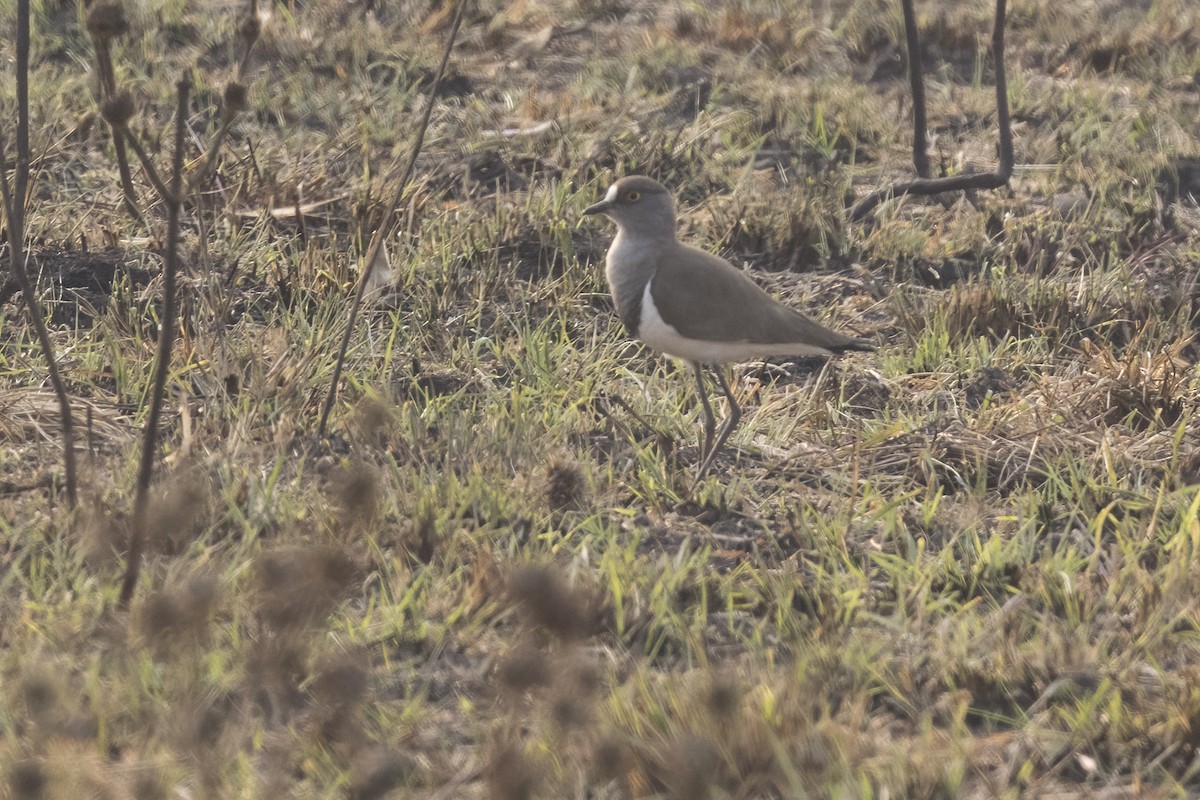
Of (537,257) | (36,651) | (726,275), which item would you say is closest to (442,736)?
(36,651)

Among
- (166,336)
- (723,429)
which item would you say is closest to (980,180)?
(723,429)

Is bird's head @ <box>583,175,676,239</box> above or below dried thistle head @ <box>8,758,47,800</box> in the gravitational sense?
below

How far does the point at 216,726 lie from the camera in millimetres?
2207

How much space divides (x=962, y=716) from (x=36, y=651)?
1.83 metres

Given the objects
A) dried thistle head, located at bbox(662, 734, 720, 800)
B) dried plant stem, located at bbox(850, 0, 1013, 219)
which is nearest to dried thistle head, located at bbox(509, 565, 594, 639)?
dried thistle head, located at bbox(662, 734, 720, 800)

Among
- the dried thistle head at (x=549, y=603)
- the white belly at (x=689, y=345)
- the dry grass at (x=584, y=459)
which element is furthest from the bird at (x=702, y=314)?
the dried thistle head at (x=549, y=603)

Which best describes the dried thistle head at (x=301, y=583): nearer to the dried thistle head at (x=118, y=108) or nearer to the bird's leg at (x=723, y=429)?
Answer: the dried thistle head at (x=118, y=108)

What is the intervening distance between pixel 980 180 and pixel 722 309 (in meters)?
2.50

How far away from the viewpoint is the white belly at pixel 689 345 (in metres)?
4.26

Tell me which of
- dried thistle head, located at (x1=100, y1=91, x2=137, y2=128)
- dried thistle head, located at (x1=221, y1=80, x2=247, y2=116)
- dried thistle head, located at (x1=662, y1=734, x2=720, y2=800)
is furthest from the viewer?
dried thistle head, located at (x1=221, y1=80, x2=247, y2=116)

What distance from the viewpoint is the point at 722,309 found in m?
4.29

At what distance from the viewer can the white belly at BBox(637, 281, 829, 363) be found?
4258 millimetres

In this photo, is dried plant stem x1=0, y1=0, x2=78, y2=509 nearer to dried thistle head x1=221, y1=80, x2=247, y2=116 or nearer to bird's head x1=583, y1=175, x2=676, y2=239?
dried thistle head x1=221, y1=80, x2=247, y2=116

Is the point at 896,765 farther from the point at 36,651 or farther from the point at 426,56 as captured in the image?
the point at 426,56
